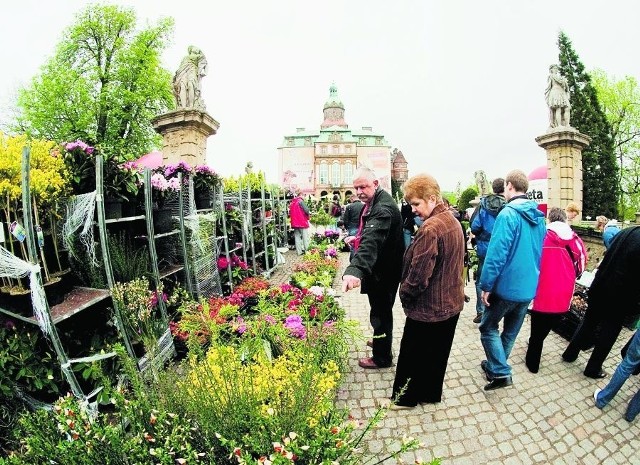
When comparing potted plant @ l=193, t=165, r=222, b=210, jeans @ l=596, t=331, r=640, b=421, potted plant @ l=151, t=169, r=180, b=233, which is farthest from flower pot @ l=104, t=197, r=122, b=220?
jeans @ l=596, t=331, r=640, b=421

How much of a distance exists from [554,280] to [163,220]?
483cm

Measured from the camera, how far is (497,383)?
11.2ft

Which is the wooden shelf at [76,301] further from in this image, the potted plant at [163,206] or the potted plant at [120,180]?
the potted plant at [163,206]

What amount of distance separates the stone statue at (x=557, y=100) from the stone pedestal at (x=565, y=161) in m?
0.46

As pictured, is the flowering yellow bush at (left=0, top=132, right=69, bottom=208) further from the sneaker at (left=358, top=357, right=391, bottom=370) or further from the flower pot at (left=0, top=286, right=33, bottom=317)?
the sneaker at (left=358, top=357, right=391, bottom=370)

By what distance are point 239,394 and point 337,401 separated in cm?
181

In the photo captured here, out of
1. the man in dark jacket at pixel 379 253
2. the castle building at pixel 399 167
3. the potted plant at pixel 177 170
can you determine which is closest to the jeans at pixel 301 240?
the potted plant at pixel 177 170

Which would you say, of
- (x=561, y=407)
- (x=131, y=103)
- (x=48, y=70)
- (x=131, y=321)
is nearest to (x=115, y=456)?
(x=131, y=321)

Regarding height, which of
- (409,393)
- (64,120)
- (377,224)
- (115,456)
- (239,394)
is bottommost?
(409,393)

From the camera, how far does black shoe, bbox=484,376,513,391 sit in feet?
11.2

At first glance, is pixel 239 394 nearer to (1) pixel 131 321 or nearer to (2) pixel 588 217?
(1) pixel 131 321

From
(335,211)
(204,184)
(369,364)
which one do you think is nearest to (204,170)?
(204,184)

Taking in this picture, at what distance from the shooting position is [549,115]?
39.1ft

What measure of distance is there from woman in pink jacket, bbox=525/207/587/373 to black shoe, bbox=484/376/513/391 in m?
0.57
